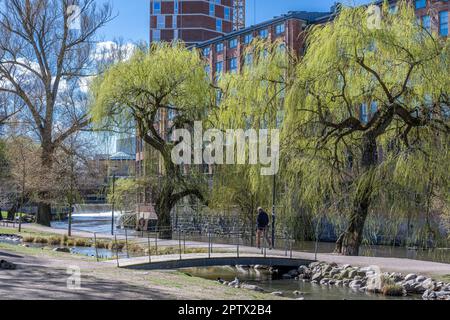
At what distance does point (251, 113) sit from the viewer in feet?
81.9

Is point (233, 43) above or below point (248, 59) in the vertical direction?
above

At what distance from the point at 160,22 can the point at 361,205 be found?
84.7 m

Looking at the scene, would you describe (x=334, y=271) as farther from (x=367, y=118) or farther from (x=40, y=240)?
(x=40, y=240)

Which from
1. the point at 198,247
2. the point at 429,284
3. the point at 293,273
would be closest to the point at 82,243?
the point at 198,247

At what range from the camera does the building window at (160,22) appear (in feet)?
326

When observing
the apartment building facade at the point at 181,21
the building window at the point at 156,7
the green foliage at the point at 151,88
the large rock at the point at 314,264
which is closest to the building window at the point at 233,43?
the apartment building facade at the point at 181,21

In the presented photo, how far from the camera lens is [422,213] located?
18.7 metres

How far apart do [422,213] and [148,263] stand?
903 cm

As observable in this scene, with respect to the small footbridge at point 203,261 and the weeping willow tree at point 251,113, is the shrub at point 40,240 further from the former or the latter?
the small footbridge at point 203,261

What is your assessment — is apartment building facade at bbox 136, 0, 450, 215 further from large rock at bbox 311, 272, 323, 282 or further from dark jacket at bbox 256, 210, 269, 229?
large rock at bbox 311, 272, 323, 282

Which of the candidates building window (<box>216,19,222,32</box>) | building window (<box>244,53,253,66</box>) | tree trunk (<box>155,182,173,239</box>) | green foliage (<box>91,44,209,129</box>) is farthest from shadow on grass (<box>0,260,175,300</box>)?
building window (<box>216,19,222,32</box>)

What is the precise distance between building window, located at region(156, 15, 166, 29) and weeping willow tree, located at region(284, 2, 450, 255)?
80718mm

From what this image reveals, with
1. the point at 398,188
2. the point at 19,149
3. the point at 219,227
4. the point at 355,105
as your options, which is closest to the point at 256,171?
the point at 355,105
